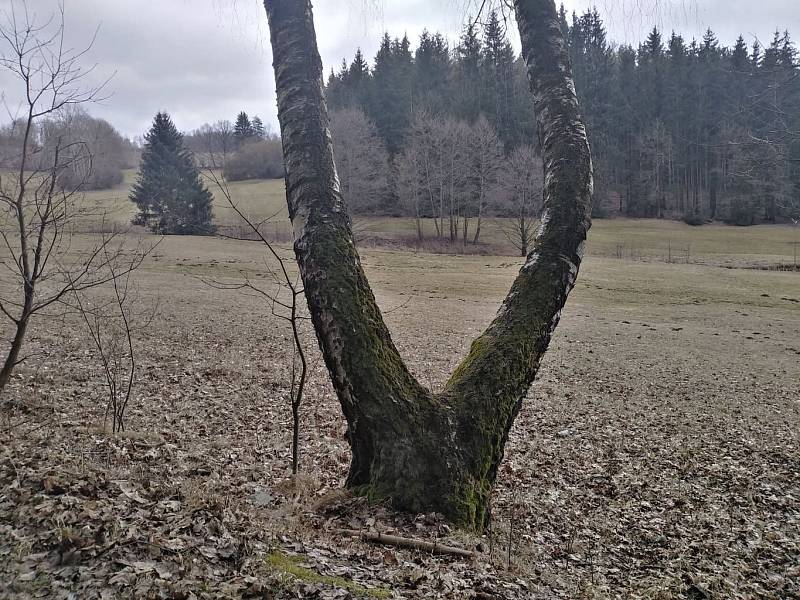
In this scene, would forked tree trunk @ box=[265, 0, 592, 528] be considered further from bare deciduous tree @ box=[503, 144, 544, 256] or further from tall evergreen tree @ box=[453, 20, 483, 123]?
tall evergreen tree @ box=[453, 20, 483, 123]

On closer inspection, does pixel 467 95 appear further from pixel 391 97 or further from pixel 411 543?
pixel 411 543

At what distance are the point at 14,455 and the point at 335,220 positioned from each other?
2.36m

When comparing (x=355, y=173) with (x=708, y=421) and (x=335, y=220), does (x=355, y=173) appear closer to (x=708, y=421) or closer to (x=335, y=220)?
(x=708, y=421)

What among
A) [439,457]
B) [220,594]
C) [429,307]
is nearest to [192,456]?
[439,457]

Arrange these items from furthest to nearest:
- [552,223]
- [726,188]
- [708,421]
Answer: [726,188]
[708,421]
[552,223]

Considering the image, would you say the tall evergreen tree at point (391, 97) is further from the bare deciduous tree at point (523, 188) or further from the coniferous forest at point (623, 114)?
the bare deciduous tree at point (523, 188)

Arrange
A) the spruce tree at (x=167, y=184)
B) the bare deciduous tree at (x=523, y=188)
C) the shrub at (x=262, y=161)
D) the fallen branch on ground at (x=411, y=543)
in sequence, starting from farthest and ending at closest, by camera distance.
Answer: the shrub at (x=262, y=161) < the spruce tree at (x=167, y=184) < the bare deciduous tree at (x=523, y=188) < the fallen branch on ground at (x=411, y=543)

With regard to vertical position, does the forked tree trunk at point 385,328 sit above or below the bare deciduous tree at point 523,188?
below

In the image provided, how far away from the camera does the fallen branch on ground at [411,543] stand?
272 centimetres

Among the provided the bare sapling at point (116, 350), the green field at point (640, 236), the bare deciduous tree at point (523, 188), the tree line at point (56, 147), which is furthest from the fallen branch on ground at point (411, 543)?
the green field at point (640, 236)

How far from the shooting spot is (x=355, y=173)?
1577 inches

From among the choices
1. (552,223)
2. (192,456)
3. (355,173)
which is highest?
(355,173)

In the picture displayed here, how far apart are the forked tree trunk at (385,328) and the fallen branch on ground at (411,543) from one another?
31 cm

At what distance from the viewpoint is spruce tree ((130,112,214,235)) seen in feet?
123
